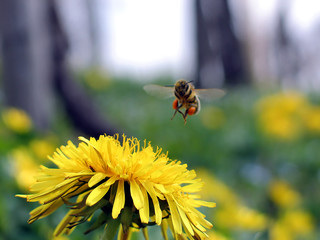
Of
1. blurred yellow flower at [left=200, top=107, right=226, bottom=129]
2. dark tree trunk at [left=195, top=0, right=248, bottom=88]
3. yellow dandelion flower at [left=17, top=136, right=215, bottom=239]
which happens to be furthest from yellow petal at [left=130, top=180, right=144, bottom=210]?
dark tree trunk at [left=195, top=0, right=248, bottom=88]

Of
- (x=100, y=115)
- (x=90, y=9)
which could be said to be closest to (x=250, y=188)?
(x=100, y=115)

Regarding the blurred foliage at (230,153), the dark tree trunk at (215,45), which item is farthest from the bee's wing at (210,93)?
the dark tree trunk at (215,45)

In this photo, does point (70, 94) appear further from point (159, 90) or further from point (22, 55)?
point (159, 90)

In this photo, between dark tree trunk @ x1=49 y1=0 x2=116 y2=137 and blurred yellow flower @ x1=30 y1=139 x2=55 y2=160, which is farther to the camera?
dark tree trunk @ x1=49 y1=0 x2=116 y2=137

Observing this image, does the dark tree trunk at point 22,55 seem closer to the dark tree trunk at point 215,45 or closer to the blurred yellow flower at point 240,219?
the blurred yellow flower at point 240,219

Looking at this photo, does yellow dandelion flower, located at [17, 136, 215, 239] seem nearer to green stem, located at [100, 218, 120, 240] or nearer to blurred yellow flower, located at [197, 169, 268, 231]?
green stem, located at [100, 218, 120, 240]

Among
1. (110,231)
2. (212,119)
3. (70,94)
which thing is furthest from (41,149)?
(212,119)

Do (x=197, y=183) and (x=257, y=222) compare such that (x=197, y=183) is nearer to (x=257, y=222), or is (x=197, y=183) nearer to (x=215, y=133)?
(x=257, y=222)
